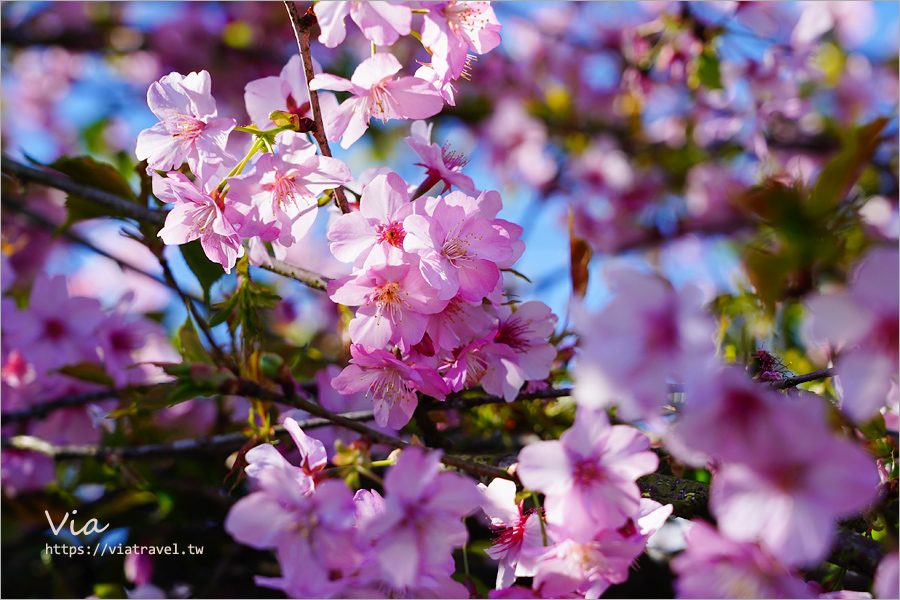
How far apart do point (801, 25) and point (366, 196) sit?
5.90ft

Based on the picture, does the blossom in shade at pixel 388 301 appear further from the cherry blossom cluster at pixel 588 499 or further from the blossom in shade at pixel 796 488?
the blossom in shade at pixel 796 488

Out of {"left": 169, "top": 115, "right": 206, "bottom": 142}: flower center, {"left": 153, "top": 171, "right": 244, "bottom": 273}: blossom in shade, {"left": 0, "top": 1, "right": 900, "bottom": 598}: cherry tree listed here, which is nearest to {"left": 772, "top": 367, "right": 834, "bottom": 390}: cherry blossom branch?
{"left": 0, "top": 1, "right": 900, "bottom": 598}: cherry tree

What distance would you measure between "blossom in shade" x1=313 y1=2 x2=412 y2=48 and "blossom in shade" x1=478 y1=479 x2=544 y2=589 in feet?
1.92

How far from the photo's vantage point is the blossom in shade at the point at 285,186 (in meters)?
0.80

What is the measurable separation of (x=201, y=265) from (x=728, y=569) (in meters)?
0.89

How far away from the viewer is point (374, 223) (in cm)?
83

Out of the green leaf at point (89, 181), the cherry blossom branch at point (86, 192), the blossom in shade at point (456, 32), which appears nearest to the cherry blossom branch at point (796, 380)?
the blossom in shade at point (456, 32)

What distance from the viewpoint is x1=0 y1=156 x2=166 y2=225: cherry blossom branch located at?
112 cm

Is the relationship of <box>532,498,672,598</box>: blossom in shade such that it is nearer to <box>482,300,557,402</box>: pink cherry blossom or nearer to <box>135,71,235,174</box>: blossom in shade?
<box>482,300,557,402</box>: pink cherry blossom

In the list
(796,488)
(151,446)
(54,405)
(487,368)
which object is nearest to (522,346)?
(487,368)

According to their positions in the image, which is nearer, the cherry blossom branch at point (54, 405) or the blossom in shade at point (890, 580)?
the blossom in shade at point (890, 580)

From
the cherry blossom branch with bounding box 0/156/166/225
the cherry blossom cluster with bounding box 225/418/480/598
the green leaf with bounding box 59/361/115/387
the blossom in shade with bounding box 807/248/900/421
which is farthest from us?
the green leaf with bounding box 59/361/115/387

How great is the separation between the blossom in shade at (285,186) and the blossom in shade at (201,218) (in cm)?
2

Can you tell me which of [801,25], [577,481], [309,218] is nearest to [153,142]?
[309,218]
